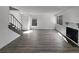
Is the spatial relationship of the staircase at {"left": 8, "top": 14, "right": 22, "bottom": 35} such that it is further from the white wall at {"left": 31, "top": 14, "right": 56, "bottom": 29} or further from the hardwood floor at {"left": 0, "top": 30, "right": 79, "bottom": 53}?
the white wall at {"left": 31, "top": 14, "right": 56, "bottom": 29}

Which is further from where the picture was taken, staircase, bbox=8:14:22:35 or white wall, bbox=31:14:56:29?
white wall, bbox=31:14:56:29

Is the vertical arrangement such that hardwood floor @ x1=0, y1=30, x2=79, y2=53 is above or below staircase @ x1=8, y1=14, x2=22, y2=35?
below

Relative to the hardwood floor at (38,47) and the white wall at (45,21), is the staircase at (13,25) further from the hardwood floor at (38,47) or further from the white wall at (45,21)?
Result: the white wall at (45,21)

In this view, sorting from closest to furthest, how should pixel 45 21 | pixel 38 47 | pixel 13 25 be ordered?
pixel 38 47, pixel 13 25, pixel 45 21

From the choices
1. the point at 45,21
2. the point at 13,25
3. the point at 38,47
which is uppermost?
the point at 45,21

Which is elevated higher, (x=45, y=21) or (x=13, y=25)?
(x=45, y=21)

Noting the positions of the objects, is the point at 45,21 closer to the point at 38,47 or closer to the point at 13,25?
the point at 13,25

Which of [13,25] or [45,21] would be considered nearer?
[13,25]

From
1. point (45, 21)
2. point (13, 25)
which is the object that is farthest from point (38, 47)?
point (45, 21)

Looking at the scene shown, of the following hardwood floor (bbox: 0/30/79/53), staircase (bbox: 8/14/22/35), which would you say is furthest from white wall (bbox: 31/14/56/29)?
hardwood floor (bbox: 0/30/79/53)

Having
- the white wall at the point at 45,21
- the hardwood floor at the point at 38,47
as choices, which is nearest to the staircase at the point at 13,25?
the hardwood floor at the point at 38,47

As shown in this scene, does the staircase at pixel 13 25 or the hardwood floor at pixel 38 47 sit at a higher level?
the staircase at pixel 13 25
